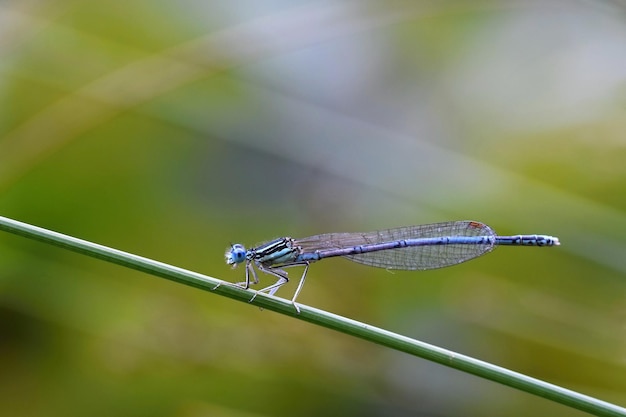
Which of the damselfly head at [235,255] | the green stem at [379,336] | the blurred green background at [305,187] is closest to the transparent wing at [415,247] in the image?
the damselfly head at [235,255]

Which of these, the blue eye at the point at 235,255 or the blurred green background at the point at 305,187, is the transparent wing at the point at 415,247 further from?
the blurred green background at the point at 305,187

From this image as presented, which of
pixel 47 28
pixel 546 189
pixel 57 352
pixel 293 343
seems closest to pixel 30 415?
pixel 57 352

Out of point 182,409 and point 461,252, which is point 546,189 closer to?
point 461,252

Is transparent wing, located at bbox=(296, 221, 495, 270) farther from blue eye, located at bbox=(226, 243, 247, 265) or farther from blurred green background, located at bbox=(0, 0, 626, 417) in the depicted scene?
blurred green background, located at bbox=(0, 0, 626, 417)

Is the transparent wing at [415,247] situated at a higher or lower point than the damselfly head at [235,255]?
higher

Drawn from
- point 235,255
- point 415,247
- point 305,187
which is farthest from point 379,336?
point 305,187

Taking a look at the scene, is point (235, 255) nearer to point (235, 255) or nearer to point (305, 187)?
point (235, 255)
